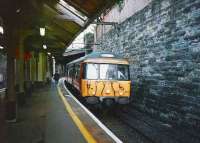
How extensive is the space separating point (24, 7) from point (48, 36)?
47.0 ft

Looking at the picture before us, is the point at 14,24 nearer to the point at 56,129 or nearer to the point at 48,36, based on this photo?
the point at 56,129

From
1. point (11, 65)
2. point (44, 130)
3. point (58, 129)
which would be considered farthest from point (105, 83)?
point (44, 130)

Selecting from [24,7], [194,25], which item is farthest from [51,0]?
[194,25]

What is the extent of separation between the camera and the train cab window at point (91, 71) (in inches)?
738

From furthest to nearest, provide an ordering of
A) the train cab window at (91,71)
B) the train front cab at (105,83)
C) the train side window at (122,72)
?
the train side window at (122,72)
the train cab window at (91,71)
the train front cab at (105,83)

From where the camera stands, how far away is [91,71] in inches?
742

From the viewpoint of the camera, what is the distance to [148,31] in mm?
19094

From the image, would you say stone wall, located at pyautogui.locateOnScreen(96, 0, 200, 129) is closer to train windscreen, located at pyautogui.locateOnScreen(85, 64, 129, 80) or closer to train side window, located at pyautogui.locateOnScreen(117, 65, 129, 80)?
train side window, located at pyautogui.locateOnScreen(117, 65, 129, 80)

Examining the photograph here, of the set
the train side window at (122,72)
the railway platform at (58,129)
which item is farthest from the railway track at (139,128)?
the railway platform at (58,129)

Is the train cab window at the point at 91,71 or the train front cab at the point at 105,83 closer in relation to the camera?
the train front cab at the point at 105,83

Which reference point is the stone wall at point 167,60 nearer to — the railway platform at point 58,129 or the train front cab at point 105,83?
the train front cab at point 105,83

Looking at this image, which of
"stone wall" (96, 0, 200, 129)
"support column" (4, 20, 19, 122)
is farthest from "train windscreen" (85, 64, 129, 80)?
"support column" (4, 20, 19, 122)

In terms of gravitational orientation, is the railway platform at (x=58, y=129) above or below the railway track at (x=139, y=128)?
above

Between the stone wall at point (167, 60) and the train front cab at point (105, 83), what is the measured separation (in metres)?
1.05
